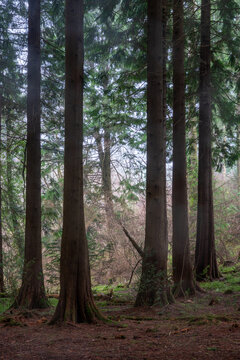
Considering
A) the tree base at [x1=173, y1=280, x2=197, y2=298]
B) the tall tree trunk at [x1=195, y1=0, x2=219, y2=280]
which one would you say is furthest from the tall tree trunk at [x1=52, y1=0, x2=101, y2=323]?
the tall tree trunk at [x1=195, y1=0, x2=219, y2=280]

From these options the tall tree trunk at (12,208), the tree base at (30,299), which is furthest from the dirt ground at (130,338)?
the tall tree trunk at (12,208)

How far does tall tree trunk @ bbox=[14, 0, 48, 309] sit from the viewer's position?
8.34 m

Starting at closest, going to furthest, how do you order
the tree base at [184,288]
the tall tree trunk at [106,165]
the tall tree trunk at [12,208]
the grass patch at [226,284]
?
the tree base at [184,288], the grass patch at [226,284], the tall tree trunk at [12,208], the tall tree trunk at [106,165]

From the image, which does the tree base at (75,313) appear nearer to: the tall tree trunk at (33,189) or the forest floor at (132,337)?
the forest floor at (132,337)

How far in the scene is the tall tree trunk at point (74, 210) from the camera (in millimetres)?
5875

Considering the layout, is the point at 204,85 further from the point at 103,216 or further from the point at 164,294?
the point at 103,216

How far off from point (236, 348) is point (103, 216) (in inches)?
544

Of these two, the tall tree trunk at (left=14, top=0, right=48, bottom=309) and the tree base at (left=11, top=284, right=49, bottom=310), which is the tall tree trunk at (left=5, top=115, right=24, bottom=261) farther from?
the tree base at (left=11, top=284, right=49, bottom=310)

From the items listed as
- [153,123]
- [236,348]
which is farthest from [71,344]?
[153,123]

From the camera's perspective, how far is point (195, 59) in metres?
11.5

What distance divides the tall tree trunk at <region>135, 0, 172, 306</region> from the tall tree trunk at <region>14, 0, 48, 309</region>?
8.05 ft

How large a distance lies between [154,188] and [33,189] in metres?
2.93

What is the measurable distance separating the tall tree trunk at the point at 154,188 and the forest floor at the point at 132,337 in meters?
0.46

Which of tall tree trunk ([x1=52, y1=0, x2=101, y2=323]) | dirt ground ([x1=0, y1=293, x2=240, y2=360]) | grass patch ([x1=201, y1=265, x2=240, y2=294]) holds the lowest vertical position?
grass patch ([x1=201, y1=265, x2=240, y2=294])
